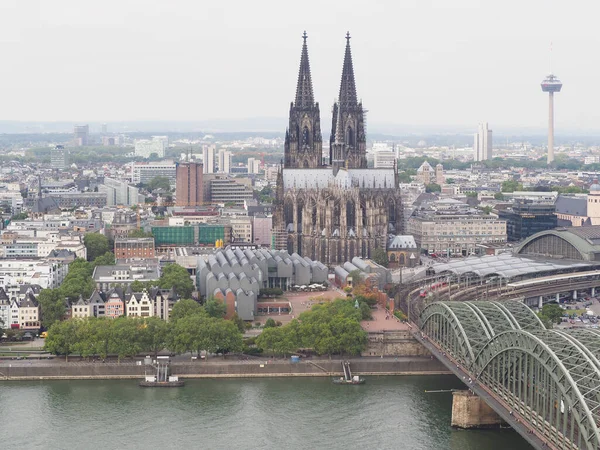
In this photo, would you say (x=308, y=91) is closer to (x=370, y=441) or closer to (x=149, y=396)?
(x=149, y=396)

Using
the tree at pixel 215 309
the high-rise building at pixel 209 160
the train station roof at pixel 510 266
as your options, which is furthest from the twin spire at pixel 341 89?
the high-rise building at pixel 209 160

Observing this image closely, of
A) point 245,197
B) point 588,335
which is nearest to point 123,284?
point 588,335

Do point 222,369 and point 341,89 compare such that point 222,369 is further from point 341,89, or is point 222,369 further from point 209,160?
point 209,160

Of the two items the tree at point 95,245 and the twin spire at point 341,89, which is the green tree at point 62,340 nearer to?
the tree at point 95,245

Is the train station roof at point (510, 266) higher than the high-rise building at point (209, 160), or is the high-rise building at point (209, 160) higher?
the high-rise building at point (209, 160)

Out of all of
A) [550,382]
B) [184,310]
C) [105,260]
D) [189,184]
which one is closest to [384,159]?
[189,184]

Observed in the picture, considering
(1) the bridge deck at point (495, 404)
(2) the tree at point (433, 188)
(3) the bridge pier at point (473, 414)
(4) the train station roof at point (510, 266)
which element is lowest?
(3) the bridge pier at point (473, 414)
